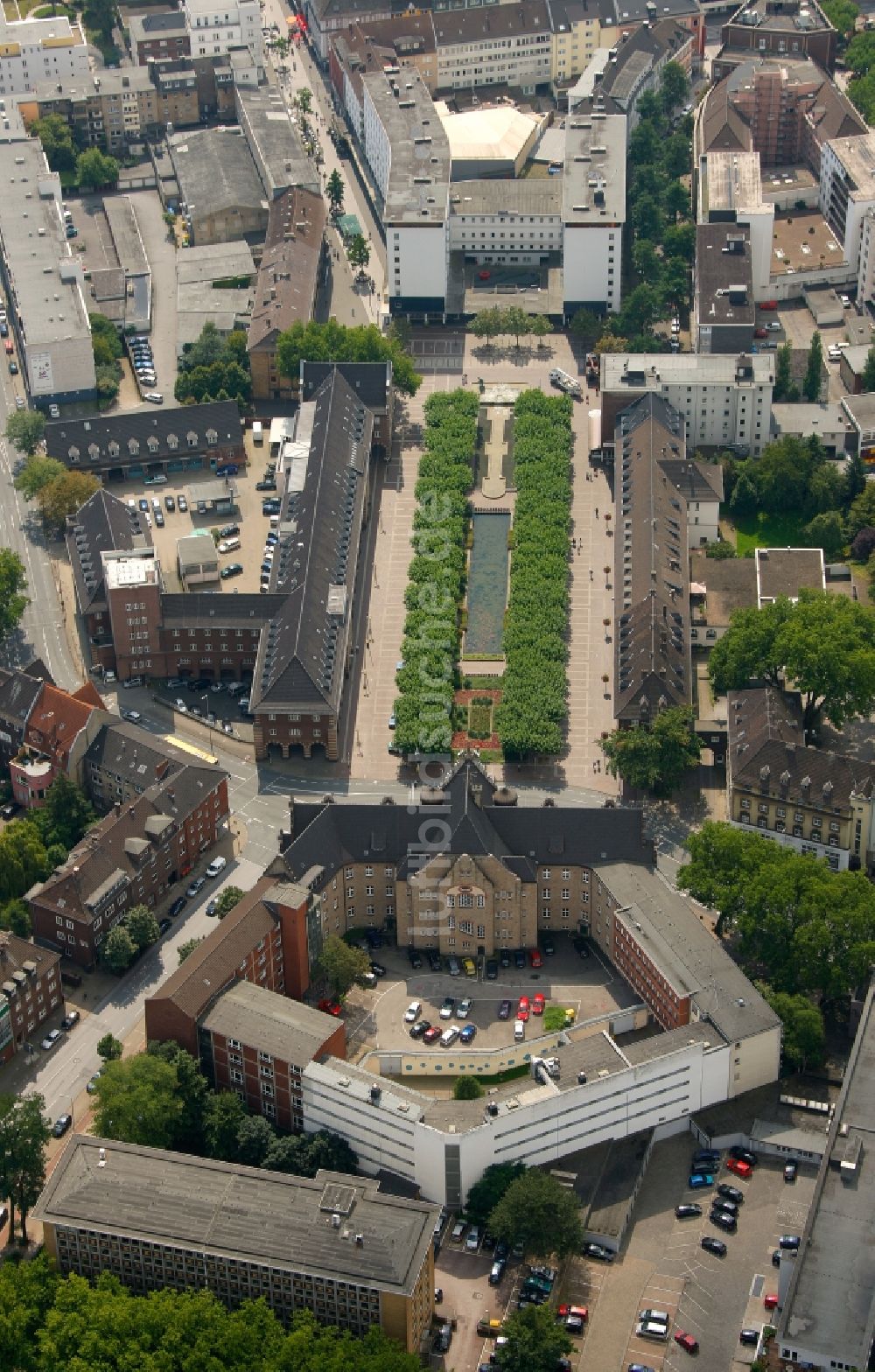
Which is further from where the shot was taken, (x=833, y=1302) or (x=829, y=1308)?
(x=833, y=1302)

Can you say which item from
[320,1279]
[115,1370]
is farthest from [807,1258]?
[115,1370]

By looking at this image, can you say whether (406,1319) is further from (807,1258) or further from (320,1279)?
(807,1258)

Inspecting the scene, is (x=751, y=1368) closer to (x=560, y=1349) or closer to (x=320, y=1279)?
(x=560, y=1349)

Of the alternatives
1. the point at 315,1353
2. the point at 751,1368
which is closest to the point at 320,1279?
the point at 315,1353

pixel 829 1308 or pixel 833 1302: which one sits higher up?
pixel 833 1302

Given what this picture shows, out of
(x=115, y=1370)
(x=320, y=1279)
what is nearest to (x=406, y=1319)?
(x=320, y=1279)

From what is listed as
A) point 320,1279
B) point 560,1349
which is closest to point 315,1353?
point 320,1279

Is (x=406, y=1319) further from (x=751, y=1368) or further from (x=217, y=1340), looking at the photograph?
(x=751, y=1368)

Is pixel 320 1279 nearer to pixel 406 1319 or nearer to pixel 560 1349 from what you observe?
pixel 406 1319
